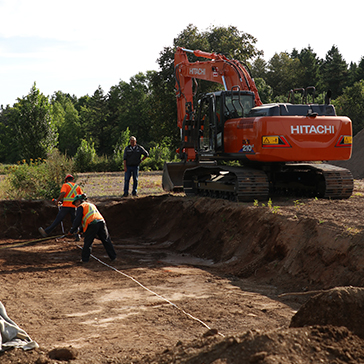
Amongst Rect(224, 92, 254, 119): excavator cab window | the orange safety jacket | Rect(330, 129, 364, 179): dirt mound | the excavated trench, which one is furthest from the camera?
Rect(330, 129, 364, 179): dirt mound

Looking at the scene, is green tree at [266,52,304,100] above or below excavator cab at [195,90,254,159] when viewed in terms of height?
above

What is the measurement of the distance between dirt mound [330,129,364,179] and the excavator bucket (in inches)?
431

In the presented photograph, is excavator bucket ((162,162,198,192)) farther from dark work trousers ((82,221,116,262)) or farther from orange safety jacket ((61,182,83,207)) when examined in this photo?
dark work trousers ((82,221,116,262))

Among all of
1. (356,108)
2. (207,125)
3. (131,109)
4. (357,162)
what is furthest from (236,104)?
(131,109)

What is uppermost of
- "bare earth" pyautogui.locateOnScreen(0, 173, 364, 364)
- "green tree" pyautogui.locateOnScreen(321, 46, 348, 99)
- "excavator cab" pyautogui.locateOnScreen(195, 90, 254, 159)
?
"green tree" pyautogui.locateOnScreen(321, 46, 348, 99)

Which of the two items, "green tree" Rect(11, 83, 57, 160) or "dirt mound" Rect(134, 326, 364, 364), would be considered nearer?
"dirt mound" Rect(134, 326, 364, 364)

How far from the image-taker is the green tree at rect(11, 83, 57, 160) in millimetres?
33062

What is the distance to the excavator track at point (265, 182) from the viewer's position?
1168 cm

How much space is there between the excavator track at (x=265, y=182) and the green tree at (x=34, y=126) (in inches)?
847

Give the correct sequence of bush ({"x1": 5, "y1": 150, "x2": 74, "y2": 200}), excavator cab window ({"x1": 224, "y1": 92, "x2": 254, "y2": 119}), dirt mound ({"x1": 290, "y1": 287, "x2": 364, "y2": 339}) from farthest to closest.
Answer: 1. bush ({"x1": 5, "y1": 150, "x2": 74, "y2": 200})
2. excavator cab window ({"x1": 224, "y1": 92, "x2": 254, "y2": 119})
3. dirt mound ({"x1": 290, "y1": 287, "x2": 364, "y2": 339})

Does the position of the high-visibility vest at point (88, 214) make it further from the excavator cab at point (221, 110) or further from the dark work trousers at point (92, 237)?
the excavator cab at point (221, 110)

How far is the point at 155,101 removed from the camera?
25.2m

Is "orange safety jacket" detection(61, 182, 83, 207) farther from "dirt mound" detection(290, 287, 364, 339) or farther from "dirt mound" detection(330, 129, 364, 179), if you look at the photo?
"dirt mound" detection(330, 129, 364, 179)

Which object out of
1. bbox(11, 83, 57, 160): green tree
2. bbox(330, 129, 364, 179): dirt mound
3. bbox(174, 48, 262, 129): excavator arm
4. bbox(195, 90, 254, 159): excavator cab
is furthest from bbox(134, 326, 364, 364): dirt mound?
bbox(11, 83, 57, 160): green tree
